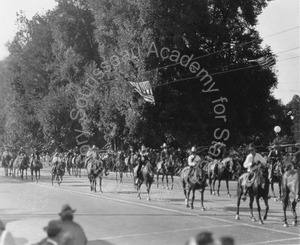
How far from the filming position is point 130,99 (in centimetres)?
3391

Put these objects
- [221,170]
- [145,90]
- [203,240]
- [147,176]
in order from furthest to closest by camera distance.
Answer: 1. [145,90]
2. [221,170]
3. [147,176]
4. [203,240]

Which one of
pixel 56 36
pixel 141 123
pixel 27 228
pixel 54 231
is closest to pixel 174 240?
pixel 27 228

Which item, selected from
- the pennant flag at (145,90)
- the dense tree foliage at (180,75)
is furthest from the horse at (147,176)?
the dense tree foliage at (180,75)

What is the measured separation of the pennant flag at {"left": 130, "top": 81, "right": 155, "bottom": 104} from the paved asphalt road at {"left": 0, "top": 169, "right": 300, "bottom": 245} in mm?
8455

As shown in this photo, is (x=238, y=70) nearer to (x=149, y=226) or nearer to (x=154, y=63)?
(x=154, y=63)

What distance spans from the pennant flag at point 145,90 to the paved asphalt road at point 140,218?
8455mm

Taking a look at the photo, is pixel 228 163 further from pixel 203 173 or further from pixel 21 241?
pixel 21 241

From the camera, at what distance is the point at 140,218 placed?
16047mm

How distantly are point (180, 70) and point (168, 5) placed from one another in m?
4.69

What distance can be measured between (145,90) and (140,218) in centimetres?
1675

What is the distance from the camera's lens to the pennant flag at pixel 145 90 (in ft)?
103

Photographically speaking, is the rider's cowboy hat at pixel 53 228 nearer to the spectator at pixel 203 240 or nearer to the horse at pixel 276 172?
the spectator at pixel 203 240

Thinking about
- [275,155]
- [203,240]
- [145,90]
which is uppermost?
[145,90]

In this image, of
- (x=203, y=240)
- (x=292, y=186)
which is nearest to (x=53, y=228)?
(x=203, y=240)
